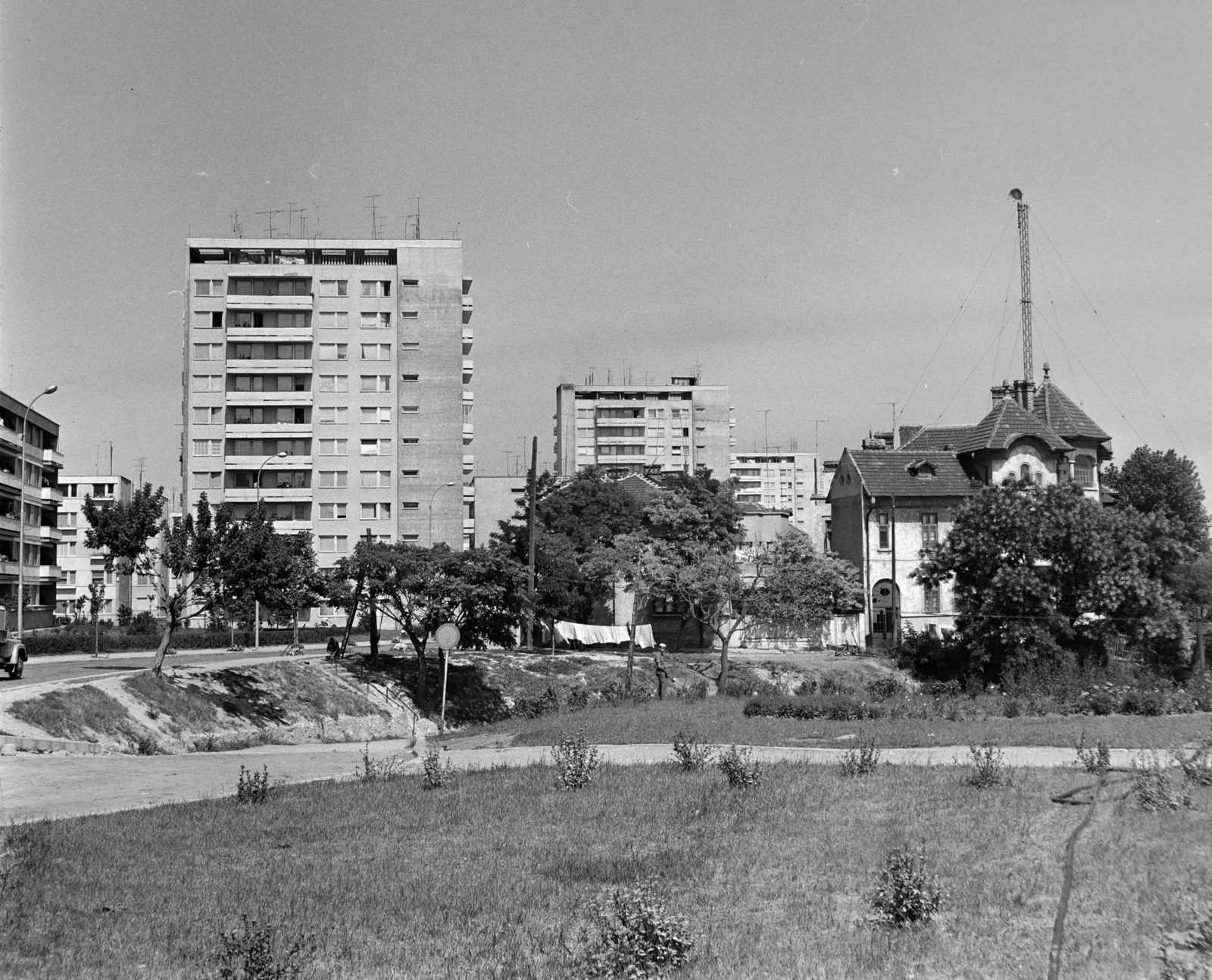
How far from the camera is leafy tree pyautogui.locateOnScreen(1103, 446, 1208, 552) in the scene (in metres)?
71.4

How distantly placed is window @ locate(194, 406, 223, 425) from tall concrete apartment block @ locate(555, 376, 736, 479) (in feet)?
201

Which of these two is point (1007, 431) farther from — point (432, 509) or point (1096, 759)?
point (1096, 759)

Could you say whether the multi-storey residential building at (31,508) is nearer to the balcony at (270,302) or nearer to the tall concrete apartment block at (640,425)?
the balcony at (270,302)

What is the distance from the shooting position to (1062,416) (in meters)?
69.2

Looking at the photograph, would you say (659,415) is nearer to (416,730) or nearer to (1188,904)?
(416,730)

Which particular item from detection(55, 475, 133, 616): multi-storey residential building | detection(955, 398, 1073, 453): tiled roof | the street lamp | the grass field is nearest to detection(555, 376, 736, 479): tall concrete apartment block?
detection(55, 475, 133, 616): multi-storey residential building

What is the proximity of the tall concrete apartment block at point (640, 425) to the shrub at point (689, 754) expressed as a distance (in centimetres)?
12214

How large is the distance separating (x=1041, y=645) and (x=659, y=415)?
102m

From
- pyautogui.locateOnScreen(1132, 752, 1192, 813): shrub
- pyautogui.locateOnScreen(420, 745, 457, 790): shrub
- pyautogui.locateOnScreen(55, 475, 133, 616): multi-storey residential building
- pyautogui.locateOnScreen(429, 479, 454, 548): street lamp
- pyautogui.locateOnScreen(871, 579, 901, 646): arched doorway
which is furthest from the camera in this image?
pyautogui.locateOnScreen(55, 475, 133, 616): multi-storey residential building

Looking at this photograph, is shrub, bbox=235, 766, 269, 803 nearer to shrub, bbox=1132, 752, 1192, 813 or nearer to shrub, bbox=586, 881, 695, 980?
shrub, bbox=586, 881, 695, 980

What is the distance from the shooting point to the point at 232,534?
3506 cm

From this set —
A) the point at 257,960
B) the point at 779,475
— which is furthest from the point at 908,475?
the point at 779,475

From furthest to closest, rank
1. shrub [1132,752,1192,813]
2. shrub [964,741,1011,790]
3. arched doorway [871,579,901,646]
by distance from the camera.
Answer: arched doorway [871,579,901,646], shrub [964,741,1011,790], shrub [1132,752,1192,813]

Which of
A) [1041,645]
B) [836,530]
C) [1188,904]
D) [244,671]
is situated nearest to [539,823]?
[1188,904]
